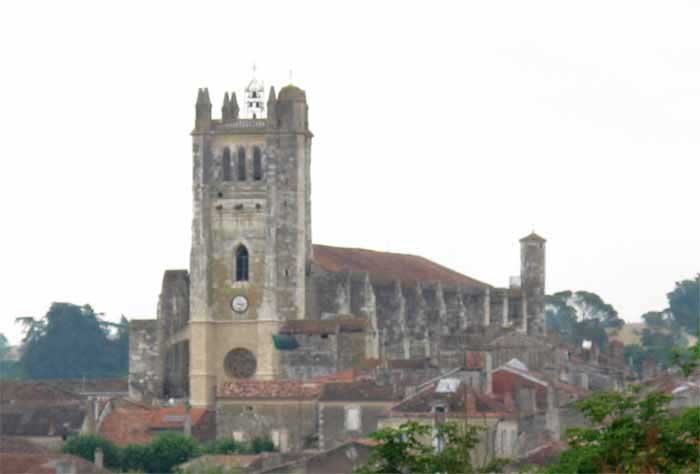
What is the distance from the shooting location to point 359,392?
90.4 m

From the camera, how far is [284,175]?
106m

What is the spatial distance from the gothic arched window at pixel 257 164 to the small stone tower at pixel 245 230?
0.10ft

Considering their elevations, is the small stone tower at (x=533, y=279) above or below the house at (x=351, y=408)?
above

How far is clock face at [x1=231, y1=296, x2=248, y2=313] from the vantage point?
106 m

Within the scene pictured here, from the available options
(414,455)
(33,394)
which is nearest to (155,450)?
(33,394)

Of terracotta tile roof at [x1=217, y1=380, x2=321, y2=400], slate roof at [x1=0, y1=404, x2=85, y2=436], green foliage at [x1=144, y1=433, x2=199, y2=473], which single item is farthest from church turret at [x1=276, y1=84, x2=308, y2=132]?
green foliage at [x1=144, y1=433, x2=199, y2=473]

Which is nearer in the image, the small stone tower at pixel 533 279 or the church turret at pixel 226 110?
the church turret at pixel 226 110

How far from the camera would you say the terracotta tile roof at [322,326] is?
103 meters

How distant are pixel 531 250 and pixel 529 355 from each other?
60.3 ft

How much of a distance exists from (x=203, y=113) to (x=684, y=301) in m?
77.1

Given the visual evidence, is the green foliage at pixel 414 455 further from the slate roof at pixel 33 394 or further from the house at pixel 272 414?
the slate roof at pixel 33 394

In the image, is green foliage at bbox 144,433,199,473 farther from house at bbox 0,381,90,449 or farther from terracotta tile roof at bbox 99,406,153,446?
house at bbox 0,381,90,449

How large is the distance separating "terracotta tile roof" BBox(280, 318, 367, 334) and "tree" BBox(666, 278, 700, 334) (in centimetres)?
7150

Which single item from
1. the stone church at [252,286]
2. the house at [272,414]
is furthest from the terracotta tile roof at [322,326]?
the house at [272,414]
